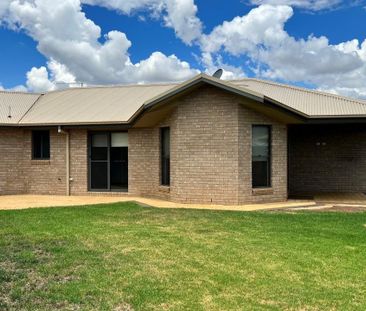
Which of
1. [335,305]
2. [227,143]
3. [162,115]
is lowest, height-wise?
[335,305]

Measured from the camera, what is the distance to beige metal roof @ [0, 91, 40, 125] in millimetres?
17875

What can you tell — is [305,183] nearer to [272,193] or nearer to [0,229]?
[272,193]

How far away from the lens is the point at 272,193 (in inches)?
571

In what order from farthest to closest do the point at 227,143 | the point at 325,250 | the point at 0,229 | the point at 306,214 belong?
the point at 227,143 → the point at 306,214 → the point at 0,229 → the point at 325,250

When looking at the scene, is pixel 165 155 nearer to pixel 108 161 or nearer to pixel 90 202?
pixel 108 161

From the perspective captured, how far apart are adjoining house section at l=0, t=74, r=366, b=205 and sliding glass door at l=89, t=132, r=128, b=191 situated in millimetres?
39

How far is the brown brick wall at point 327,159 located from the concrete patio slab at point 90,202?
152 inches

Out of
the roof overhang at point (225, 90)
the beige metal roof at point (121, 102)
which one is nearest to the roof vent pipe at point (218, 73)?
the beige metal roof at point (121, 102)

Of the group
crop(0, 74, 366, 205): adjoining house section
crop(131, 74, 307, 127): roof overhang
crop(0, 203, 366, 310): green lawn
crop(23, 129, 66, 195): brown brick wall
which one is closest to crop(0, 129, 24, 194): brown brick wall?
crop(0, 74, 366, 205): adjoining house section

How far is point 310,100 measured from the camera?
17062mm

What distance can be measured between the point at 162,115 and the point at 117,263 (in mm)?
8942

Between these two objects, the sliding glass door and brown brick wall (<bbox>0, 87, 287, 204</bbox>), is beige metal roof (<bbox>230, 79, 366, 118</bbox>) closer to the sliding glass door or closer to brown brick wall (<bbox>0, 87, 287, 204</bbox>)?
brown brick wall (<bbox>0, 87, 287, 204</bbox>)

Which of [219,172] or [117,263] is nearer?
[117,263]

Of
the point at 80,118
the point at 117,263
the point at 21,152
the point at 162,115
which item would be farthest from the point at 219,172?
the point at 21,152
